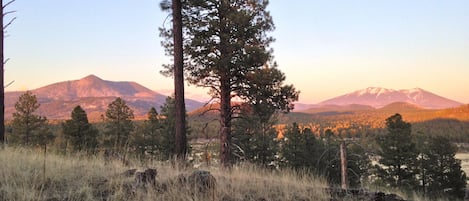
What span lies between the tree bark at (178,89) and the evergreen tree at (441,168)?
32365mm

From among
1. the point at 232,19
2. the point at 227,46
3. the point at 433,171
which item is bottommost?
the point at 433,171

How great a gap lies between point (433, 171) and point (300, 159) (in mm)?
12833

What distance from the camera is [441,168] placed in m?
38.4

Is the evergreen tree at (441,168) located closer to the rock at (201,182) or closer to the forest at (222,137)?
the forest at (222,137)

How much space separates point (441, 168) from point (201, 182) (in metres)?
38.6

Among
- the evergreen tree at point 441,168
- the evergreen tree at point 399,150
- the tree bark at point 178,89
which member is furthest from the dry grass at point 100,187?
the evergreen tree at point 441,168

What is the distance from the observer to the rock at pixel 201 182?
19.9 ft

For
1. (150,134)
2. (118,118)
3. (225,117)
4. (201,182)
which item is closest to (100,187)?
(201,182)

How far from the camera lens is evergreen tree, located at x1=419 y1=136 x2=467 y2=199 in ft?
121

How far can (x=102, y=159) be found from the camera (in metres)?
9.51

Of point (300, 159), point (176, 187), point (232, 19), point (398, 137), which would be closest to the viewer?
point (176, 187)

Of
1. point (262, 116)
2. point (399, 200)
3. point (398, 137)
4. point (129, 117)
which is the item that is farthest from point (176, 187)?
point (129, 117)

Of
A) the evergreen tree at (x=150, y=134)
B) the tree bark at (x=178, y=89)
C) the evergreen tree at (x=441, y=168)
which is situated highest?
the tree bark at (x=178, y=89)

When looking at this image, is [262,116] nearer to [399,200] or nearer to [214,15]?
[214,15]
